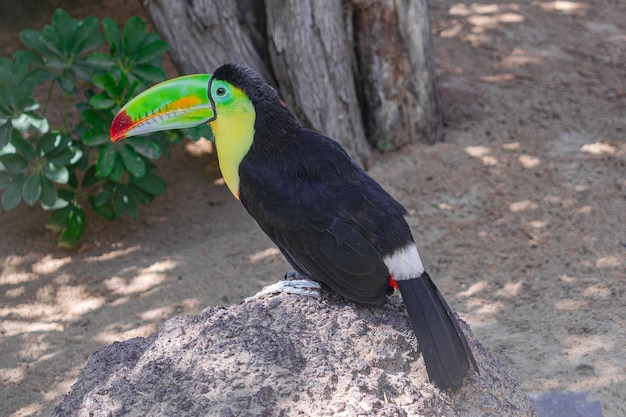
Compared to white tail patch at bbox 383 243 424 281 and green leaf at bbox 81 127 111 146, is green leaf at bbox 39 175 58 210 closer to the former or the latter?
green leaf at bbox 81 127 111 146

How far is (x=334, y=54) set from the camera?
20.8 ft

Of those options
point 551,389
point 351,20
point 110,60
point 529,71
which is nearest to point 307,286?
point 551,389

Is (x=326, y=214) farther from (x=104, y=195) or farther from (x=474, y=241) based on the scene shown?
(x=104, y=195)

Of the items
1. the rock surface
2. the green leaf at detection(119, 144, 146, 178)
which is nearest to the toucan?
the rock surface

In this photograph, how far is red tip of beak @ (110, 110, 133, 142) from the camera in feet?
12.3

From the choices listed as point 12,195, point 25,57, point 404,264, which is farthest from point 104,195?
point 404,264

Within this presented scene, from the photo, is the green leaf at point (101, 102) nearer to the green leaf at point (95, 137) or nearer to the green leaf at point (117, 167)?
the green leaf at point (95, 137)

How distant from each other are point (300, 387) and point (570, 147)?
4.57 metres

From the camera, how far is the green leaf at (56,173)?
568cm

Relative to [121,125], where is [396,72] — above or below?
below

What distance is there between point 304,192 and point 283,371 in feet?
3.10

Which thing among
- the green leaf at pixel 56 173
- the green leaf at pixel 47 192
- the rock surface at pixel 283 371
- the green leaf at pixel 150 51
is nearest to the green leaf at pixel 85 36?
the green leaf at pixel 150 51

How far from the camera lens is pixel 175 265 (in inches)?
232

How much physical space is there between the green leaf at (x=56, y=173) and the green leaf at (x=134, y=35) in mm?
999
